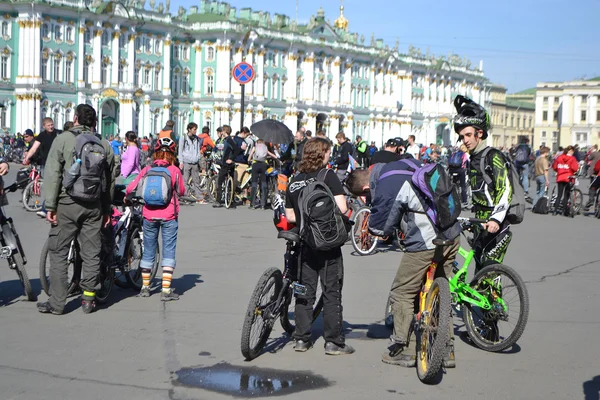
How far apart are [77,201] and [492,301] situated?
13.5 feet

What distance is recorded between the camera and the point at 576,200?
2386cm

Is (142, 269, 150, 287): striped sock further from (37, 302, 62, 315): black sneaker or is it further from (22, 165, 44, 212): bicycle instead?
(22, 165, 44, 212): bicycle

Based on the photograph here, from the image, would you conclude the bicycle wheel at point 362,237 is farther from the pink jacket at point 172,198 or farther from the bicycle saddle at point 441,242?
the bicycle saddle at point 441,242

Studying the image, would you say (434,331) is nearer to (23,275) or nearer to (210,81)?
(23,275)

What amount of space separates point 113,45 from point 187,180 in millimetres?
44397

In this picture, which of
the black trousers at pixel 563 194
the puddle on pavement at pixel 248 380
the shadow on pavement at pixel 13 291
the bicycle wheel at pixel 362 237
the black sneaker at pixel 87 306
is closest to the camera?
the puddle on pavement at pixel 248 380

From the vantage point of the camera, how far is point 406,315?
22.7 feet

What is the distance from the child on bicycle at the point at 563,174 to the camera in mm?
23094

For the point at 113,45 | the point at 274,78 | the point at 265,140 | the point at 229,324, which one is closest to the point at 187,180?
the point at 265,140

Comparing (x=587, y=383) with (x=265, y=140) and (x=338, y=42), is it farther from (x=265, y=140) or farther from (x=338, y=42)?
(x=338, y=42)

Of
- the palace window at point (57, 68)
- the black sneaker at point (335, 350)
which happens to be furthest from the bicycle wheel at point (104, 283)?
the palace window at point (57, 68)

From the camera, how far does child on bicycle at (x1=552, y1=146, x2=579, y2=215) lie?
23094mm

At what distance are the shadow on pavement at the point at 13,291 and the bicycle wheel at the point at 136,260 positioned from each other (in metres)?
1.03

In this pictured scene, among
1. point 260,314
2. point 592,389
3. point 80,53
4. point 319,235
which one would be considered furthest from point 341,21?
point 592,389
